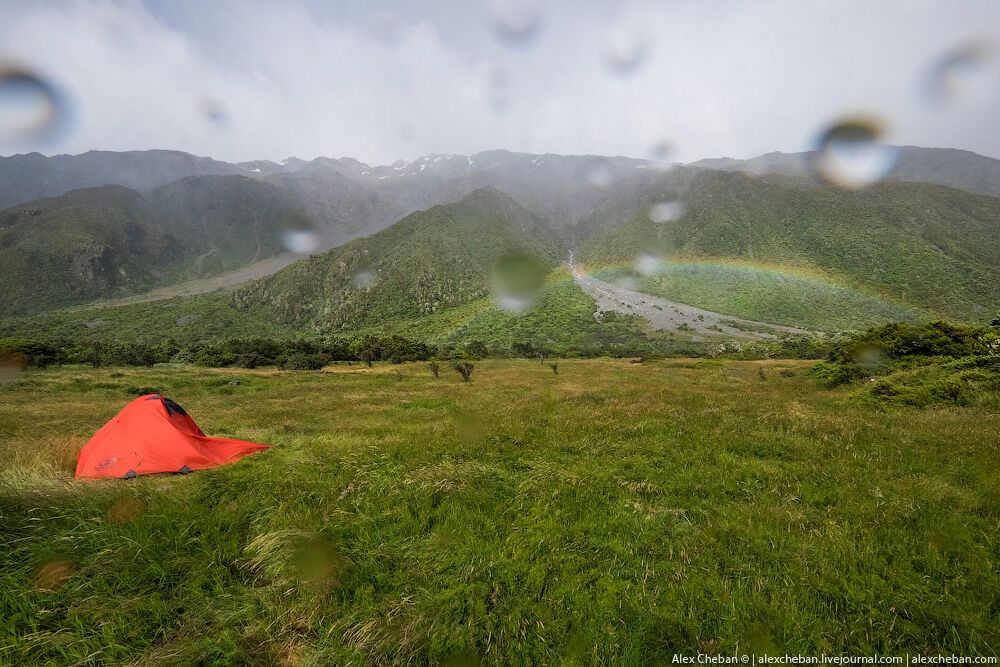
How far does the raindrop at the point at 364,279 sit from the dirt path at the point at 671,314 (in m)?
75.7

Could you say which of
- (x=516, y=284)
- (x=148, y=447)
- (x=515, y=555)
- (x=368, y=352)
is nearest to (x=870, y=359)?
(x=515, y=555)

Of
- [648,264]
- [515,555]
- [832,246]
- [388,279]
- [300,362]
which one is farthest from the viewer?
[648,264]

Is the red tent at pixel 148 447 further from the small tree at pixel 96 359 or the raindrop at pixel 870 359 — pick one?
the small tree at pixel 96 359

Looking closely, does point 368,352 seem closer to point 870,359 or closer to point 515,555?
point 870,359

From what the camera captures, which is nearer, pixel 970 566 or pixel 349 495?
pixel 970 566

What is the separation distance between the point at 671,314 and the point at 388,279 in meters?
92.7

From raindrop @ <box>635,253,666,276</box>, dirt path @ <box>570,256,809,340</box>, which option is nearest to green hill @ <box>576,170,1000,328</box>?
raindrop @ <box>635,253,666,276</box>

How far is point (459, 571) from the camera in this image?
172 inches

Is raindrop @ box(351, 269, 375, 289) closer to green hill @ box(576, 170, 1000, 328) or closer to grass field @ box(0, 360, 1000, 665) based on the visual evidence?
green hill @ box(576, 170, 1000, 328)

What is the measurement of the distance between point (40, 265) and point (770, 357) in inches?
11705

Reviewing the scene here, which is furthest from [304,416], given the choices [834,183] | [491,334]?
[834,183]

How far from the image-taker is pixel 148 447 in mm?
8383

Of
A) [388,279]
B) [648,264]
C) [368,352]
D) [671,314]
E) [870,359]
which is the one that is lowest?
[671,314]

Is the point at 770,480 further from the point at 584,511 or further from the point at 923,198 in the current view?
the point at 923,198
